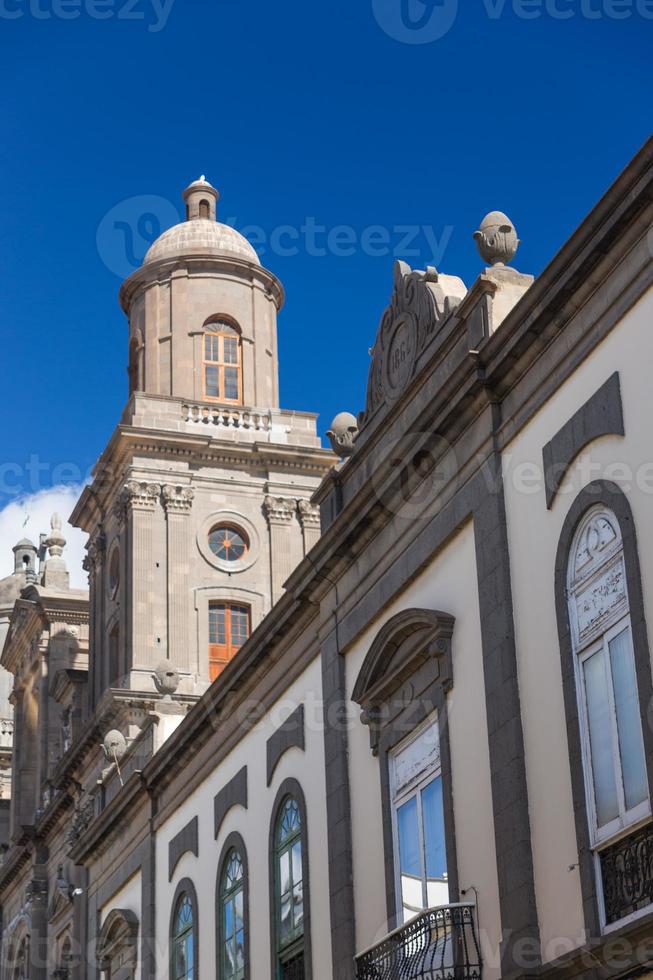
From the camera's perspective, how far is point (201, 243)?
42.9m

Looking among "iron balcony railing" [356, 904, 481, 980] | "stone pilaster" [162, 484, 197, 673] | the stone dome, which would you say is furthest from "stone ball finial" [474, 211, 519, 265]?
the stone dome

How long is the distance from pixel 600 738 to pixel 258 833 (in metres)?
9.79

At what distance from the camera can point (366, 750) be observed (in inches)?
790

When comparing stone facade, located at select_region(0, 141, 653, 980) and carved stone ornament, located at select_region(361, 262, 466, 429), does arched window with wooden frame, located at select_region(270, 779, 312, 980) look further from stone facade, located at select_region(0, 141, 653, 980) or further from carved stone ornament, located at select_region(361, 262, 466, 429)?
carved stone ornament, located at select_region(361, 262, 466, 429)

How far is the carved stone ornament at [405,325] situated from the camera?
19.7 m

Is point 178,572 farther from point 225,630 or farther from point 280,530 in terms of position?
point 280,530

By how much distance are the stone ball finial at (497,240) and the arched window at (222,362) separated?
22756mm

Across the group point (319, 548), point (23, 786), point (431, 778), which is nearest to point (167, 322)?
point (23, 786)

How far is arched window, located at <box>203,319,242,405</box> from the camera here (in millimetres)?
41562

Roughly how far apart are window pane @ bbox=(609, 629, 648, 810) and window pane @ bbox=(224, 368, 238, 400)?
89.3 feet

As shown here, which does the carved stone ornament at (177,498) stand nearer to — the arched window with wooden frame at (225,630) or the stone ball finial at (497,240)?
the arched window with wooden frame at (225,630)

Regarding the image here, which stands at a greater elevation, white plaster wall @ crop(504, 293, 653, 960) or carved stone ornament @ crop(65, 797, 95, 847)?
carved stone ornament @ crop(65, 797, 95, 847)

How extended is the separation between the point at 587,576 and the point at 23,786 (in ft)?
112

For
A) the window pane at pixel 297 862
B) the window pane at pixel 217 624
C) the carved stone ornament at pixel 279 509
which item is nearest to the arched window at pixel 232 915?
the window pane at pixel 297 862
